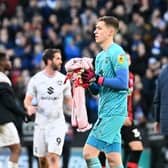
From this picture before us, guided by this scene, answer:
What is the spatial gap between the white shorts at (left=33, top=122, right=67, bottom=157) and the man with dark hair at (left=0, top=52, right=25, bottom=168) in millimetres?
366

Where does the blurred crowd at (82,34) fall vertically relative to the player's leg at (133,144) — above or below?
above

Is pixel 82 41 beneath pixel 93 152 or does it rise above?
above

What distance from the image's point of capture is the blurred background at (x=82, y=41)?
1862 centimetres

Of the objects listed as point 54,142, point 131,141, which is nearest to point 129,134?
point 131,141

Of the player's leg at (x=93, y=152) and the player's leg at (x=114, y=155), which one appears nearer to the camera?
the player's leg at (x=93, y=152)

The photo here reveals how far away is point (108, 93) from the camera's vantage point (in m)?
11.2

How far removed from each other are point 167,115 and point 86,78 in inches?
78.1

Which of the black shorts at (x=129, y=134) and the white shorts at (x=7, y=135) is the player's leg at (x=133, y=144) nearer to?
the black shorts at (x=129, y=134)

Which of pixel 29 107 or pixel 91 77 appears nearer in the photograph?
pixel 91 77

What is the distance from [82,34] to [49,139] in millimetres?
10055

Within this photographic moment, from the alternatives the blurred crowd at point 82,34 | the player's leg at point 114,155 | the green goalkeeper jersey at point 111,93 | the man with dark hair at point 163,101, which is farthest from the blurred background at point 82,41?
the green goalkeeper jersey at point 111,93

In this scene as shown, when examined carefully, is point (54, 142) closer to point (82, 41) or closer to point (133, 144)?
point (133, 144)

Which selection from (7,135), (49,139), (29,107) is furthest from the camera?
(7,135)

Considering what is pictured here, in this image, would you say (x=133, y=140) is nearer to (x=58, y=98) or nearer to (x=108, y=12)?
(x=58, y=98)
